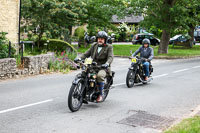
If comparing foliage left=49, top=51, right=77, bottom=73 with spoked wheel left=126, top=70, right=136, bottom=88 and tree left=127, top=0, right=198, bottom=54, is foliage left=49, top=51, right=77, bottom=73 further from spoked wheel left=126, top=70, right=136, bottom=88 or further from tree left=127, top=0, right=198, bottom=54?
tree left=127, top=0, right=198, bottom=54

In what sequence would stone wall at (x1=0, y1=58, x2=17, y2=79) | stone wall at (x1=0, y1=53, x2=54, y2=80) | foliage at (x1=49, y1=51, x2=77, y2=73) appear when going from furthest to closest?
foliage at (x1=49, y1=51, x2=77, y2=73)
stone wall at (x1=0, y1=53, x2=54, y2=80)
stone wall at (x1=0, y1=58, x2=17, y2=79)

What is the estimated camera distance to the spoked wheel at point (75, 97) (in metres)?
6.95

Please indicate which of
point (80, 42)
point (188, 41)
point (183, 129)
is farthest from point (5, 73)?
point (188, 41)

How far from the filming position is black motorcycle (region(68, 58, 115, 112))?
7.14 metres

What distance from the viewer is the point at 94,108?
7.78 meters

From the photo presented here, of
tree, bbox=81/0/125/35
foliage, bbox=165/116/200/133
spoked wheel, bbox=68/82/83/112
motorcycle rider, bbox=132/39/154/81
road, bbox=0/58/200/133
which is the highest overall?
tree, bbox=81/0/125/35

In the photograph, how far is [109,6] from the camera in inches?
1084

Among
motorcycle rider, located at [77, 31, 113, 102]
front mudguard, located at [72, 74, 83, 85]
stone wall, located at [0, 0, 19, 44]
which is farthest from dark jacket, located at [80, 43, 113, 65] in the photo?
stone wall, located at [0, 0, 19, 44]

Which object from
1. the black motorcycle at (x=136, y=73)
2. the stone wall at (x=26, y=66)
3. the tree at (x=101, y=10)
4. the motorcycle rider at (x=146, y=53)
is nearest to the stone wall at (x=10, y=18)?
the stone wall at (x=26, y=66)

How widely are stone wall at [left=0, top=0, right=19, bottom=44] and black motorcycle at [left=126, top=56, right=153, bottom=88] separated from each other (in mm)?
9350

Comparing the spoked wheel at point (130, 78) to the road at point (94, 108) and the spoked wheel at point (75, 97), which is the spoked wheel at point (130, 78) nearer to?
the road at point (94, 108)

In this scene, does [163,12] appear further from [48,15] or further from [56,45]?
[56,45]

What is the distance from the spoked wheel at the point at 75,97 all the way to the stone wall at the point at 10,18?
11.9 metres

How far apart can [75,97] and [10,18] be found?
12.5 metres
